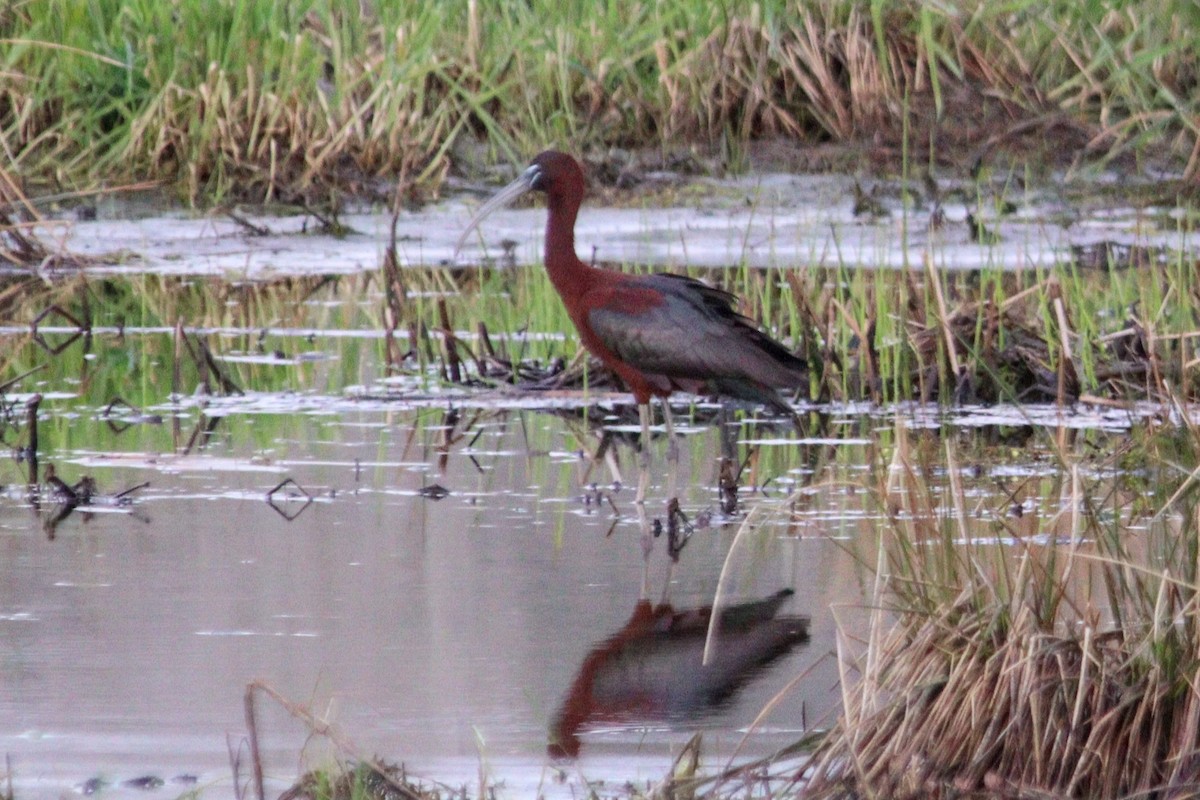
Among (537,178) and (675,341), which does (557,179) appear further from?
(675,341)

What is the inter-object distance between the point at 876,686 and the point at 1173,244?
7.22 m

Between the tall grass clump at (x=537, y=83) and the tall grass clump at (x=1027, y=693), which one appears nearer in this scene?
the tall grass clump at (x=1027, y=693)

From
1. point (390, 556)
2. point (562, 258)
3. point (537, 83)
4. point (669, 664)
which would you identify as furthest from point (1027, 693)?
point (537, 83)

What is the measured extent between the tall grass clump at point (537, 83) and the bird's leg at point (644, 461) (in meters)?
4.94

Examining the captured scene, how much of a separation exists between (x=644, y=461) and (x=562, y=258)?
2.82 ft

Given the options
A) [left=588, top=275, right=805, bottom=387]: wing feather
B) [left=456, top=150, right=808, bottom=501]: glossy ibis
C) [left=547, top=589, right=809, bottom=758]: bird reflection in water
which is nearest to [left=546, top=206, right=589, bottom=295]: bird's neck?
[left=456, top=150, right=808, bottom=501]: glossy ibis

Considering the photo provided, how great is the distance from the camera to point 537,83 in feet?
37.2

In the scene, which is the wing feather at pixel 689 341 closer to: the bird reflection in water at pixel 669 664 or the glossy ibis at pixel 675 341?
the glossy ibis at pixel 675 341

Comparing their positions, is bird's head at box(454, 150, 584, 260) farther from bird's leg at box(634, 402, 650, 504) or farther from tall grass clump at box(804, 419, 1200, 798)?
tall grass clump at box(804, 419, 1200, 798)

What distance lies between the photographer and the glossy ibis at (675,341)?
5973 mm

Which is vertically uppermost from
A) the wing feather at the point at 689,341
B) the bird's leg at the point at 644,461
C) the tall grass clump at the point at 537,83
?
the tall grass clump at the point at 537,83

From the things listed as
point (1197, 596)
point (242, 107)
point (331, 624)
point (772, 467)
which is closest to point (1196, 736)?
point (1197, 596)

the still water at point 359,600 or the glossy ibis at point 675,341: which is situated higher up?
the glossy ibis at point 675,341

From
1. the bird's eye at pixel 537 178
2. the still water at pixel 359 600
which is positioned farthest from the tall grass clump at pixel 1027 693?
the bird's eye at pixel 537 178
